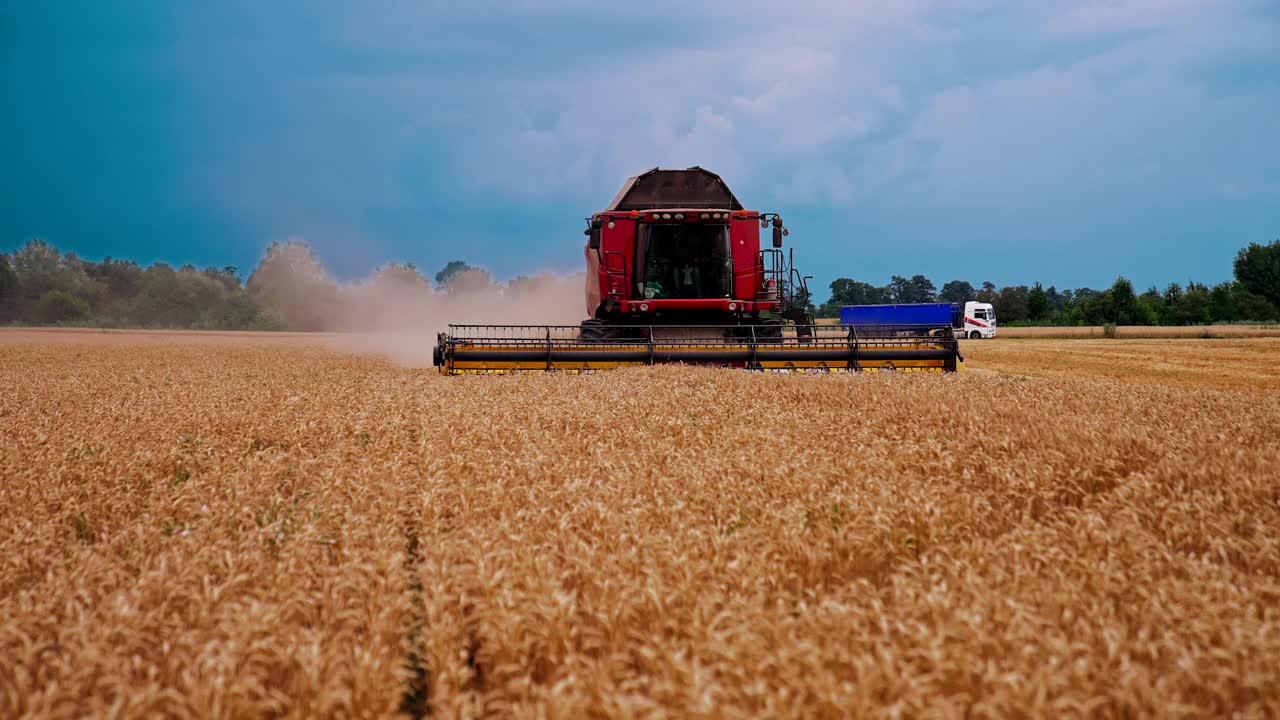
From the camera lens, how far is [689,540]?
2.82 meters

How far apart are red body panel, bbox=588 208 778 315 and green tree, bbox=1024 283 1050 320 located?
61475 millimetres

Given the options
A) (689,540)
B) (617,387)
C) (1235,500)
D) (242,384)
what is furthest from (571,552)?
(242,384)

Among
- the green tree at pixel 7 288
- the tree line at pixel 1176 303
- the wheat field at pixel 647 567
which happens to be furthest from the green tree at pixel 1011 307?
the green tree at pixel 7 288

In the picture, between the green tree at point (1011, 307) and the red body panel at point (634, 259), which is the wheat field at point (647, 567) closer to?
the red body panel at point (634, 259)

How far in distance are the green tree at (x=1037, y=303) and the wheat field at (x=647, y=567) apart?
66804 mm

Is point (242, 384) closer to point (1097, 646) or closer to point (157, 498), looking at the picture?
point (157, 498)

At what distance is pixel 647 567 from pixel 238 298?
245 feet

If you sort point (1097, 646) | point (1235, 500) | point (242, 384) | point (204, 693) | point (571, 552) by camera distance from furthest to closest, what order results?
point (242, 384)
point (1235, 500)
point (571, 552)
point (1097, 646)
point (204, 693)

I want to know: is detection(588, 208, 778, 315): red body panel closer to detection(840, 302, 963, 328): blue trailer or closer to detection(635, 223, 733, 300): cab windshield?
detection(635, 223, 733, 300): cab windshield

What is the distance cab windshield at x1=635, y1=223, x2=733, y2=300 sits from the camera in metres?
12.8

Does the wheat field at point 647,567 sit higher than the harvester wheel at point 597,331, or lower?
lower

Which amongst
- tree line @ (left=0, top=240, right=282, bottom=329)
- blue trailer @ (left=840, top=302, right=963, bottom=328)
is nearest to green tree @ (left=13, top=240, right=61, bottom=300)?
tree line @ (left=0, top=240, right=282, bottom=329)

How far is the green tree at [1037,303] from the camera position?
65500mm

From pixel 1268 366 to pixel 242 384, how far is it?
67.6 ft
